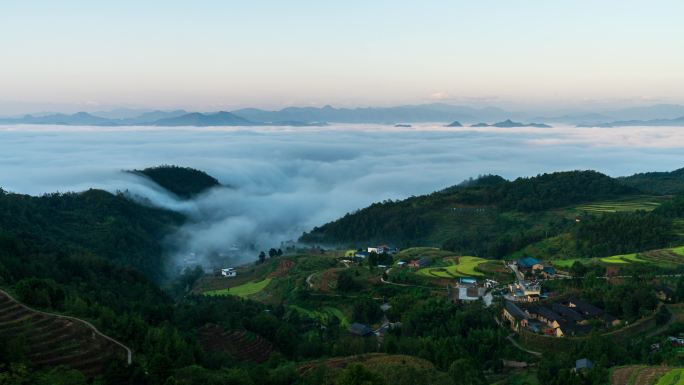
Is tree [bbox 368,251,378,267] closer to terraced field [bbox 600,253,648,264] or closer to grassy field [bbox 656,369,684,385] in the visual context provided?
terraced field [bbox 600,253,648,264]

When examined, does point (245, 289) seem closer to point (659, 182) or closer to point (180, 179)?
point (180, 179)

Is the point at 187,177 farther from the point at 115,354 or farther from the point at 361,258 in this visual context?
the point at 115,354

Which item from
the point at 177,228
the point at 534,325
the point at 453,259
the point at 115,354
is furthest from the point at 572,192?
the point at 115,354

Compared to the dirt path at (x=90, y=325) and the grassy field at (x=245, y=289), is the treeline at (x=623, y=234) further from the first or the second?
the dirt path at (x=90, y=325)

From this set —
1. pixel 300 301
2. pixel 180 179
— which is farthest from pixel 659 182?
pixel 180 179

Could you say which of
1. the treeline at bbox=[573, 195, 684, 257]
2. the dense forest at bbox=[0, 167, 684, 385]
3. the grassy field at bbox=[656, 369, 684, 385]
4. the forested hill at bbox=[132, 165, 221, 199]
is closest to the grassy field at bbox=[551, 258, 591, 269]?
the dense forest at bbox=[0, 167, 684, 385]

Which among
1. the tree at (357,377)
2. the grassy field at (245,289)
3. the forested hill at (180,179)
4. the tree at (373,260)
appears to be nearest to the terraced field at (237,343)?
the tree at (357,377)
